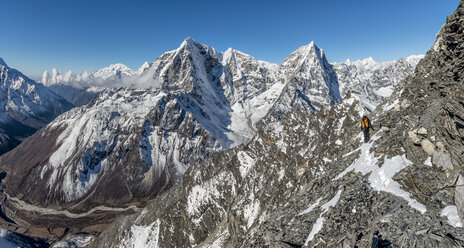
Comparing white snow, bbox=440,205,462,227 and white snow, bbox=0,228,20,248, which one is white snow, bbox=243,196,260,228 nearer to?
white snow, bbox=440,205,462,227

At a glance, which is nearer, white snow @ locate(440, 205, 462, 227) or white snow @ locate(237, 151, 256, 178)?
white snow @ locate(440, 205, 462, 227)

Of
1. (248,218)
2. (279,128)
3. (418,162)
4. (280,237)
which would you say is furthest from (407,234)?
(279,128)

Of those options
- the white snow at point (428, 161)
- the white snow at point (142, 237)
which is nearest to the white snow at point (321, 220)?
the white snow at point (428, 161)

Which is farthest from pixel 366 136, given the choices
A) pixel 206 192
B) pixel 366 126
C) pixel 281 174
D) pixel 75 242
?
pixel 75 242

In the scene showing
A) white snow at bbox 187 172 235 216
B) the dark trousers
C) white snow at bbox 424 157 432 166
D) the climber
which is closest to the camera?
white snow at bbox 424 157 432 166

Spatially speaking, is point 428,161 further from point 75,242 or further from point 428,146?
point 75,242

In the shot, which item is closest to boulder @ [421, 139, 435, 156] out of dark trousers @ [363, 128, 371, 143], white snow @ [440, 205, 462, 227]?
white snow @ [440, 205, 462, 227]
